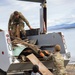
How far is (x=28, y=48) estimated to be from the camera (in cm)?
1330

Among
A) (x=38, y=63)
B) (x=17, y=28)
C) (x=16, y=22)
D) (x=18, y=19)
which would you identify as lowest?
(x=38, y=63)

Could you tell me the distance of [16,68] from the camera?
1273cm

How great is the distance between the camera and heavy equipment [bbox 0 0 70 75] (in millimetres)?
12234

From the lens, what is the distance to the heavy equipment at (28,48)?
12.2 meters

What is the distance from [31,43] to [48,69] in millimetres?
1213

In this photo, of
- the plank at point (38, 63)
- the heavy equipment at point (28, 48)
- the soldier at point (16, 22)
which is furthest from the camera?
the soldier at point (16, 22)

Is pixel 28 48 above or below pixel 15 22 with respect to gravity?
below

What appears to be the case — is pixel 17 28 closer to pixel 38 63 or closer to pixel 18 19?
pixel 18 19

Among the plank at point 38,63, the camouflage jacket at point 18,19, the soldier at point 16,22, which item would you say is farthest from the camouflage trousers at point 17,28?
the plank at point 38,63

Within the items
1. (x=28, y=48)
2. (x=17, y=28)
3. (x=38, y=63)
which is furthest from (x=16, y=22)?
(x=38, y=63)

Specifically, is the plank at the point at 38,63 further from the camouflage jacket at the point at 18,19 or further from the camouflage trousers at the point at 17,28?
the camouflage jacket at the point at 18,19

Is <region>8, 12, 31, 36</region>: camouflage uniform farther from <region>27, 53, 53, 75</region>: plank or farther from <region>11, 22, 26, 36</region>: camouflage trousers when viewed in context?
<region>27, 53, 53, 75</region>: plank

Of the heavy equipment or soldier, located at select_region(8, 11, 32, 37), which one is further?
soldier, located at select_region(8, 11, 32, 37)

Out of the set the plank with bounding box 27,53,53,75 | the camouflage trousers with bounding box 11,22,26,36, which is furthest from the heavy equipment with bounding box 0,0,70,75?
the camouflage trousers with bounding box 11,22,26,36
